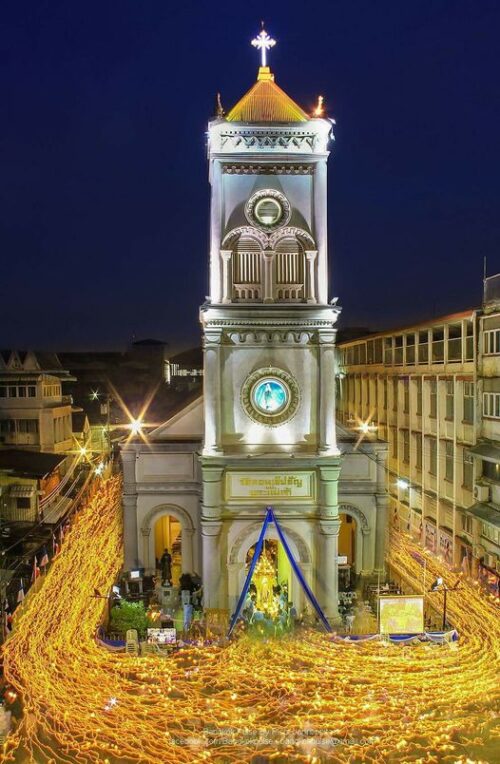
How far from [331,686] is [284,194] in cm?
1796

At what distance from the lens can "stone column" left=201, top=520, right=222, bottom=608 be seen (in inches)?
1005

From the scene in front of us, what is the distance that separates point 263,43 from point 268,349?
12.9 m

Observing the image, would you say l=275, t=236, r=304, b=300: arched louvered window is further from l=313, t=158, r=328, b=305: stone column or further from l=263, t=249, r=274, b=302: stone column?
l=313, t=158, r=328, b=305: stone column

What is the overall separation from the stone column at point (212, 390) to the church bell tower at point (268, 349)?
0.04 metres

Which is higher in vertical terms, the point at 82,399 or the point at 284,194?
the point at 284,194

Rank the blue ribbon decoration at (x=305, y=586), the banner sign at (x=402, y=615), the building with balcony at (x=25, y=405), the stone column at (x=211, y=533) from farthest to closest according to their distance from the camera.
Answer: the building with balcony at (x=25, y=405) → the stone column at (x=211, y=533) → the blue ribbon decoration at (x=305, y=586) → the banner sign at (x=402, y=615)

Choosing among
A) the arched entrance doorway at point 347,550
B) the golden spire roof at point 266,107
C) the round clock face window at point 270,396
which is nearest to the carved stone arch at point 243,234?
the golden spire roof at point 266,107

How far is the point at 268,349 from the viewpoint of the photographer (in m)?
26.2

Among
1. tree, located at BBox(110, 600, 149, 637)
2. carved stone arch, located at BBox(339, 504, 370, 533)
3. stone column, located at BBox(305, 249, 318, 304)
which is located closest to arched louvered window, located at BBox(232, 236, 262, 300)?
stone column, located at BBox(305, 249, 318, 304)

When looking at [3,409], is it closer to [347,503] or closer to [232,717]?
[347,503]

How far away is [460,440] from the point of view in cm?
3062

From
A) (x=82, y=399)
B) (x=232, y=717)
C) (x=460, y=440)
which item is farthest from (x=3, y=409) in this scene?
(x=232, y=717)

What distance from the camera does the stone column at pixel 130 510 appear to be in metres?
28.7

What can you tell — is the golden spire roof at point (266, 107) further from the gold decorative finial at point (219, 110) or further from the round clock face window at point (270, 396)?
the round clock face window at point (270, 396)
